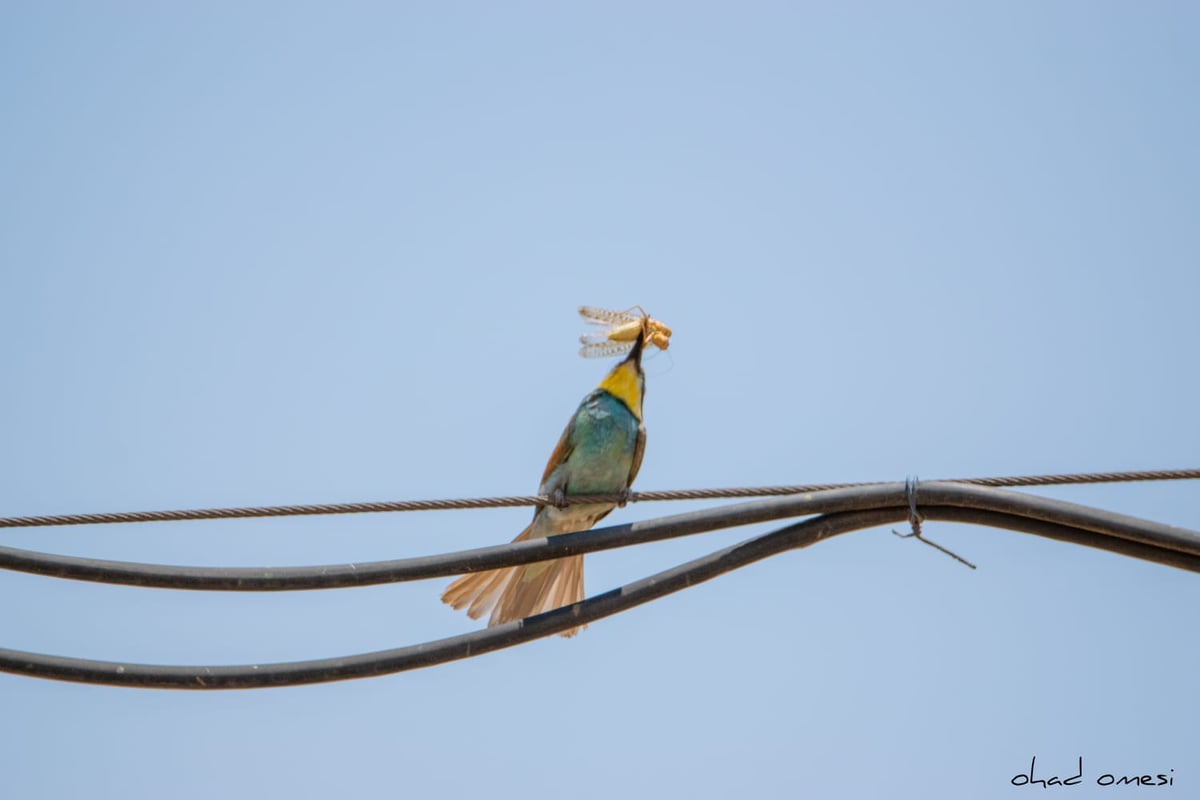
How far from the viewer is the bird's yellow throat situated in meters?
5.80

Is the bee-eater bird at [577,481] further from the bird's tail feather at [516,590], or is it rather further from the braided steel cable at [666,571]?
the braided steel cable at [666,571]

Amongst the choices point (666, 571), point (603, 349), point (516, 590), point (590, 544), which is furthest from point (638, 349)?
point (666, 571)

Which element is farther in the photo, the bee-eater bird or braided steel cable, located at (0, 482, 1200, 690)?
the bee-eater bird

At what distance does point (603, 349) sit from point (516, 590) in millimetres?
1258

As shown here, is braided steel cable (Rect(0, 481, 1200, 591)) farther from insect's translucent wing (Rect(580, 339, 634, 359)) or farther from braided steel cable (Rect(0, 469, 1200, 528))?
insect's translucent wing (Rect(580, 339, 634, 359))

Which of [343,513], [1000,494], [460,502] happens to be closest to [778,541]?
[1000,494]

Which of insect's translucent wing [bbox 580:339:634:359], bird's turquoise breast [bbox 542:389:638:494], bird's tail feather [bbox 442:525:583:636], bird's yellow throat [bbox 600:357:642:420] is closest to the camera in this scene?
bird's tail feather [bbox 442:525:583:636]

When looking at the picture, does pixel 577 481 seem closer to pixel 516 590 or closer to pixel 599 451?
pixel 599 451

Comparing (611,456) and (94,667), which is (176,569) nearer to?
(94,667)

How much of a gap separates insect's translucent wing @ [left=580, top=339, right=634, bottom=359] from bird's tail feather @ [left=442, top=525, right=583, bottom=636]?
1023 mm

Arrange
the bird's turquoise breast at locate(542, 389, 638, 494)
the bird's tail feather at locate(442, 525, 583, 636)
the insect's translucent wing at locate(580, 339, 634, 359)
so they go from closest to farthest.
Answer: the bird's tail feather at locate(442, 525, 583, 636) < the bird's turquoise breast at locate(542, 389, 638, 494) < the insect's translucent wing at locate(580, 339, 634, 359)

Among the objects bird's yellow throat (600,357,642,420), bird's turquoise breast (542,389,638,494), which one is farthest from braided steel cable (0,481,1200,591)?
bird's yellow throat (600,357,642,420)

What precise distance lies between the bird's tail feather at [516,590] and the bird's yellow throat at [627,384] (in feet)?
2.50

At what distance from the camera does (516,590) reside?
5328 millimetres
